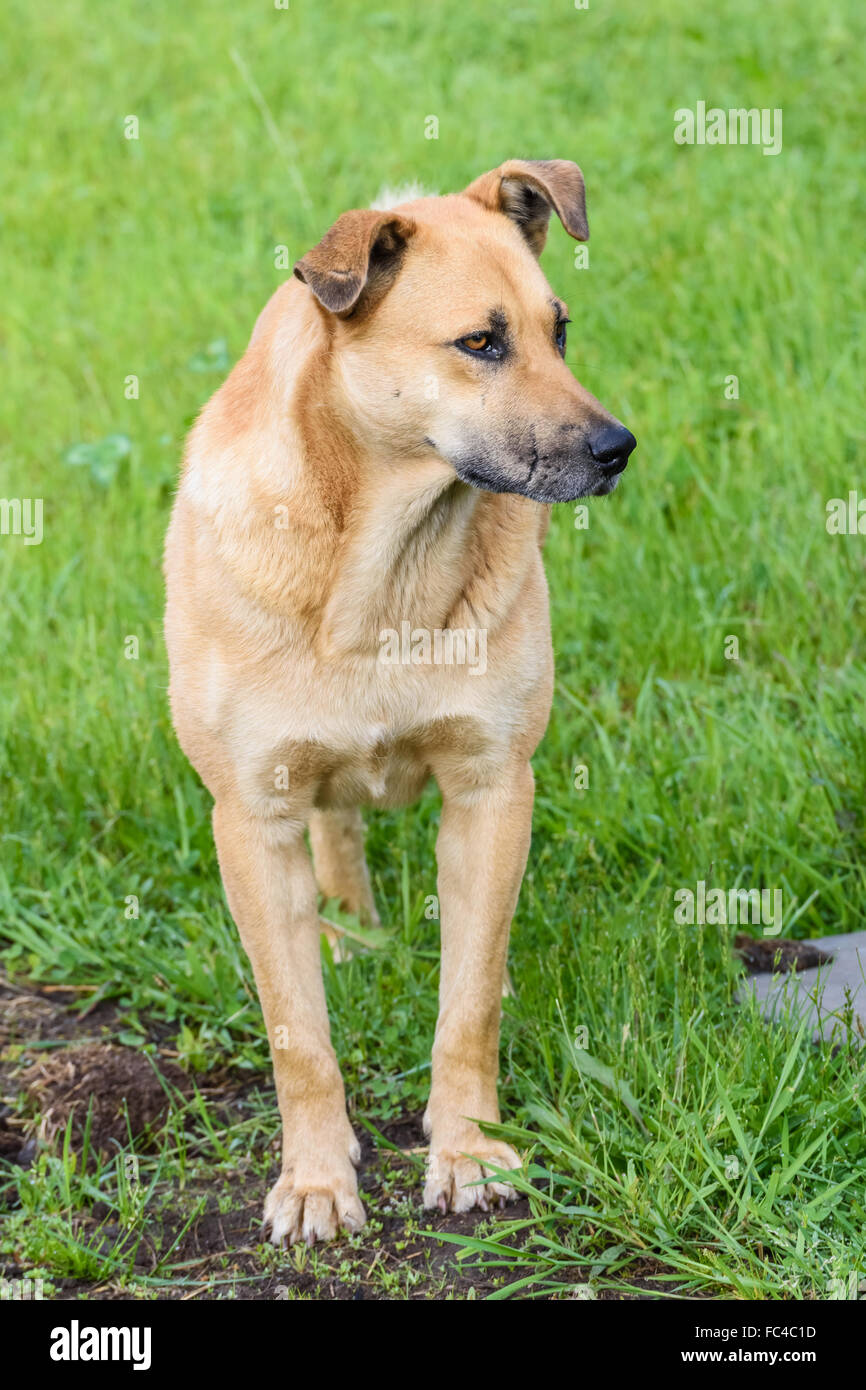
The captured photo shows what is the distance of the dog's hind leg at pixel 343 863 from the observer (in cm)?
424

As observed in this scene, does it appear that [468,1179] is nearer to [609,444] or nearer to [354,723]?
[354,723]

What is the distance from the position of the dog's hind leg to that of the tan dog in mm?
741

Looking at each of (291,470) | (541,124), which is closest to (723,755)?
(291,470)

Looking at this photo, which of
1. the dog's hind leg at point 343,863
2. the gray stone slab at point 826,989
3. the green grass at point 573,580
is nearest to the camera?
the green grass at point 573,580

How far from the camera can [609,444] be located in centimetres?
299

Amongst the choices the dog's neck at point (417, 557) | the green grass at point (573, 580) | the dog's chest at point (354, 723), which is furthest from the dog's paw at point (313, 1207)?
the dog's neck at point (417, 557)

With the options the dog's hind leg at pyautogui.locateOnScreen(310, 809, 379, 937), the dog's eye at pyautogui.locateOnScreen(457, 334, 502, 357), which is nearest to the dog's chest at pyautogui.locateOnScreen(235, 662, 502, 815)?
the dog's eye at pyautogui.locateOnScreen(457, 334, 502, 357)

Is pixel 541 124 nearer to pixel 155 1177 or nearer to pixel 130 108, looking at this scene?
pixel 130 108

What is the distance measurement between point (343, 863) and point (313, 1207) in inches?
48.8

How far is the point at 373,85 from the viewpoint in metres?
8.38

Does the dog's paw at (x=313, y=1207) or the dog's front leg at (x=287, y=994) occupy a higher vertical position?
the dog's front leg at (x=287, y=994)

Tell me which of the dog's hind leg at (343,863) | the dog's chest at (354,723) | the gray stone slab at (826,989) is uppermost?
the dog's chest at (354,723)

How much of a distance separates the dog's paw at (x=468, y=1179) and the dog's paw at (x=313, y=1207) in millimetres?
167

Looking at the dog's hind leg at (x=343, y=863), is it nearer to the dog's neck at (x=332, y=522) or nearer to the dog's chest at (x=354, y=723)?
the dog's chest at (x=354, y=723)
